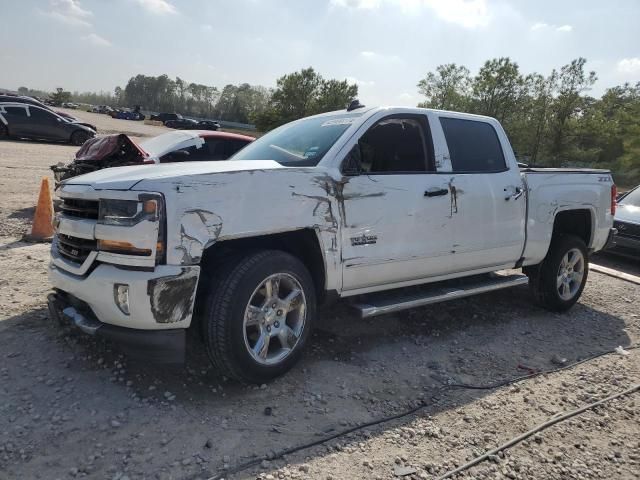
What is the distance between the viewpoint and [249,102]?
107m

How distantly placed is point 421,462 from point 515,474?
50 cm

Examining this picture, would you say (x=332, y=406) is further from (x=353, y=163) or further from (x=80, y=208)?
(x=80, y=208)

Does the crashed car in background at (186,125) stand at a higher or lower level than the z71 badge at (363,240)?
higher

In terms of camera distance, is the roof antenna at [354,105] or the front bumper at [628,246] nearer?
the roof antenna at [354,105]

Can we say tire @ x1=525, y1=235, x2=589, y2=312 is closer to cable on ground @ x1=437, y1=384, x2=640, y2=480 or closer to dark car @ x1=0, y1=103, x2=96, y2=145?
cable on ground @ x1=437, y1=384, x2=640, y2=480

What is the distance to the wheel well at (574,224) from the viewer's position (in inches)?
222

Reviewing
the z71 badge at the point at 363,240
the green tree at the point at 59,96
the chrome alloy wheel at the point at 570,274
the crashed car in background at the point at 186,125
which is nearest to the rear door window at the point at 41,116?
the z71 badge at the point at 363,240

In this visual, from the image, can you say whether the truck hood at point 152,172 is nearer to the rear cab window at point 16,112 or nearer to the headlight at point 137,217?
the headlight at point 137,217

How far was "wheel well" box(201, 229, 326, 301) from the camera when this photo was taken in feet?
11.0

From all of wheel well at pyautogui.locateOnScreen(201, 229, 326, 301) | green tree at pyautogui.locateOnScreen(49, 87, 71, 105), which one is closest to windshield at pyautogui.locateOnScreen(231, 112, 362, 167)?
wheel well at pyautogui.locateOnScreen(201, 229, 326, 301)

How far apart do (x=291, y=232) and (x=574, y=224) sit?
152 inches

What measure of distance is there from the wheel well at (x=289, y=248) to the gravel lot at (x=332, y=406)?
0.73 metres

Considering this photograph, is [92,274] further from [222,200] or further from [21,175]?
[21,175]

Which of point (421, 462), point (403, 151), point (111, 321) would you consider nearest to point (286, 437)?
point (421, 462)
